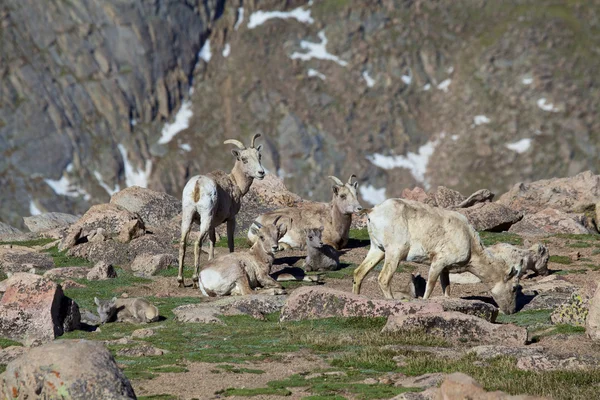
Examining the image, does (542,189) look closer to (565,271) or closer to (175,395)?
(565,271)

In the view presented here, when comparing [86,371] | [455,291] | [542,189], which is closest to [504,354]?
[86,371]

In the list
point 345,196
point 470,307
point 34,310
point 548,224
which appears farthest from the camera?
point 548,224

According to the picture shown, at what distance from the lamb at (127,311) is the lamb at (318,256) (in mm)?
9966

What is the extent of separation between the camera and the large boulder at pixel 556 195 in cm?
Answer: 5038

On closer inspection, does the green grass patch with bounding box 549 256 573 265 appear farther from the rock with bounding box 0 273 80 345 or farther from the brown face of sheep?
the rock with bounding box 0 273 80 345

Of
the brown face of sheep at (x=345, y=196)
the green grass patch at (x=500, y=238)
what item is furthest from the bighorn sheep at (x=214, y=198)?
the green grass patch at (x=500, y=238)

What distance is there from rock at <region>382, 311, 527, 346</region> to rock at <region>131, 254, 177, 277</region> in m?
15.0

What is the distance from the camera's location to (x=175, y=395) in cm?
1555

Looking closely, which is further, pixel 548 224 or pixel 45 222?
pixel 45 222

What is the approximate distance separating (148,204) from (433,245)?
2586 centimetres

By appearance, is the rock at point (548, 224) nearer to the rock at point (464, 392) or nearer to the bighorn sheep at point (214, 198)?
the bighorn sheep at point (214, 198)

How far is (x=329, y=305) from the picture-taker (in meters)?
23.2

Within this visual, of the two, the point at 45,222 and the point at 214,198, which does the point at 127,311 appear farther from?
the point at 45,222

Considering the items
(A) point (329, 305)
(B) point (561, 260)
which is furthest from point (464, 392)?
(B) point (561, 260)
